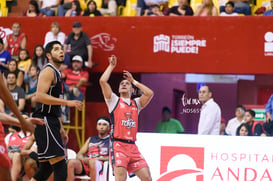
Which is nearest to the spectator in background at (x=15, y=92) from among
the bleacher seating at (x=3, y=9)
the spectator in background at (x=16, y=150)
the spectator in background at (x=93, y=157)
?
the spectator in background at (x=16, y=150)

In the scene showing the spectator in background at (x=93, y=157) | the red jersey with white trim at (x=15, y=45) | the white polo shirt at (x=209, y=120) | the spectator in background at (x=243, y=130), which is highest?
the red jersey with white trim at (x=15, y=45)

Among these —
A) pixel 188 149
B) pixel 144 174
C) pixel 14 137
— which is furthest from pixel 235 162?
pixel 14 137

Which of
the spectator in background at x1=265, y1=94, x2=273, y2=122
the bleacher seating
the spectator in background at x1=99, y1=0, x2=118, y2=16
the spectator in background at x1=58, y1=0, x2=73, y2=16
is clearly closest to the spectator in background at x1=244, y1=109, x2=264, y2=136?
the spectator in background at x1=265, y1=94, x2=273, y2=122

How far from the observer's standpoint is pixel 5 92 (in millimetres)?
4945

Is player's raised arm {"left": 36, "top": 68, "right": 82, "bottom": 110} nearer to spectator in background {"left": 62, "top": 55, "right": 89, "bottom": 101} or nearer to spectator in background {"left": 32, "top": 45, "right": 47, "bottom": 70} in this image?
spectator in background {"left": 62, "top": 55, "right": 89, "bottom": 101}

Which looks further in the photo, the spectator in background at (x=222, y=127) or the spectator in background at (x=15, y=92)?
the spectator in background at (x=15, y=92)

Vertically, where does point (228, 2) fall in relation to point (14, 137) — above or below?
above

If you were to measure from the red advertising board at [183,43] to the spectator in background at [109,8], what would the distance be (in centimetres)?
52

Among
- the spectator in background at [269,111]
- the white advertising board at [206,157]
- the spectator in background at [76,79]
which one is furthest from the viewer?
the spectator in background at [76,79]

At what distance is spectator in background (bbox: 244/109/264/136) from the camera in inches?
440

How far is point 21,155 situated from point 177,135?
3.02 metres

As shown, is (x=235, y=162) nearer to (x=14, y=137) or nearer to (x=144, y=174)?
(x=144, y=174)

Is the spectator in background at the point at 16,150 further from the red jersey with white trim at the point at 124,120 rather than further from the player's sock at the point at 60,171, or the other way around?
the player's sock at the point at 60,171

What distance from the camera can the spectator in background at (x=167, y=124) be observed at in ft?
38.6
